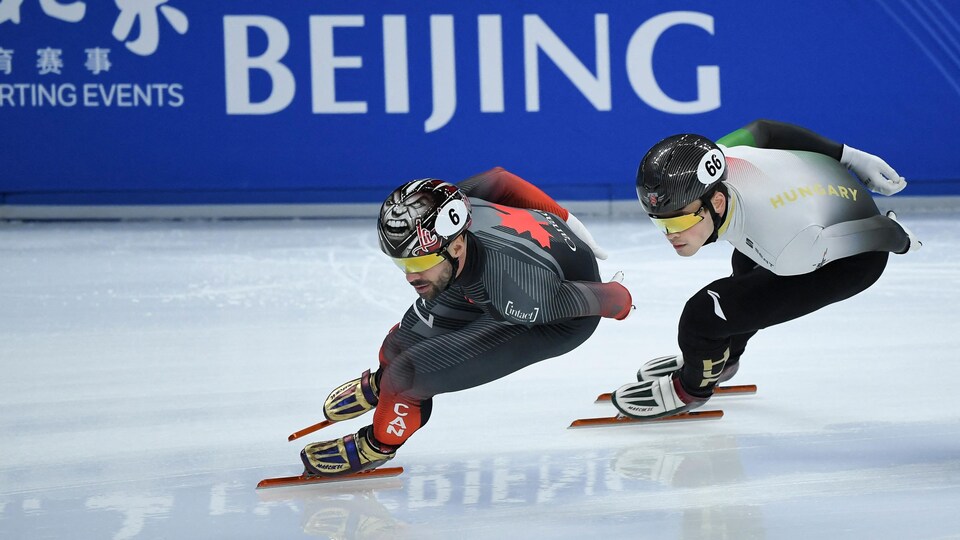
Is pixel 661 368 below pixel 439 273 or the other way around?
below

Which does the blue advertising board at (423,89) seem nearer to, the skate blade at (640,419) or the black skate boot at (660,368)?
the black skate boot at (660,368)

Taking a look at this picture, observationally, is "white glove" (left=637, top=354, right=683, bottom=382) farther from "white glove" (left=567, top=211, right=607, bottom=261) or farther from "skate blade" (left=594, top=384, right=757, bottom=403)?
"white glove" (left=567, top=211, right=607, bottom=261)

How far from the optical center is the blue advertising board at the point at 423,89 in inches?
340

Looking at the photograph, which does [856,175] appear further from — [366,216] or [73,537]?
[366,216]

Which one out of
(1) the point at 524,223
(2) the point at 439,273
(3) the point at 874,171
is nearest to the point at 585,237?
(1) the point at 524,223

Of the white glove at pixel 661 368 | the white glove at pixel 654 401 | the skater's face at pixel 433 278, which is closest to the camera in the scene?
the skater's face at pixel 433 278

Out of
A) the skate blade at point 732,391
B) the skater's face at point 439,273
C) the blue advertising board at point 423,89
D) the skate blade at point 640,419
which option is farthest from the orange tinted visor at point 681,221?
the blue advertising board at point 423,89

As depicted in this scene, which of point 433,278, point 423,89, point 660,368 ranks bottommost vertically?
point 660,368

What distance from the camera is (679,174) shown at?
3.05 m

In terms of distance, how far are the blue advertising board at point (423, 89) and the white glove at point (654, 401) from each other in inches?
214

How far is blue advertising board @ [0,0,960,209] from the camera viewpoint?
865 cm

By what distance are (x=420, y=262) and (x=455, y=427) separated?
854 millimetres

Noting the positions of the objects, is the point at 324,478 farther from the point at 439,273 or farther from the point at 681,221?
the point at 681,221

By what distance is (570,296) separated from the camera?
300 centimetres
